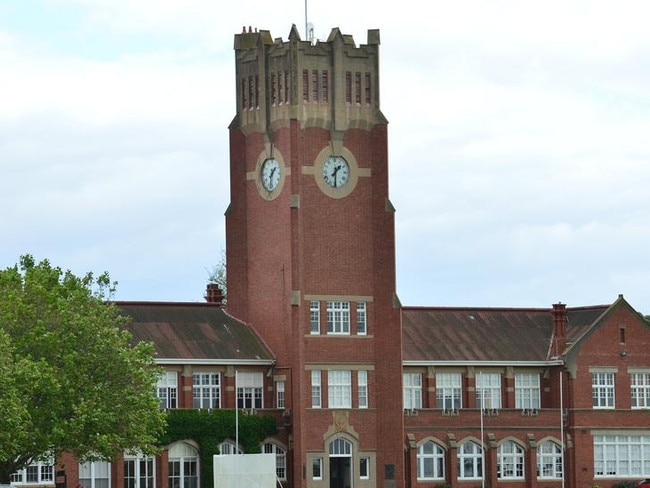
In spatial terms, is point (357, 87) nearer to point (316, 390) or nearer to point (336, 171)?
point (336, 171)

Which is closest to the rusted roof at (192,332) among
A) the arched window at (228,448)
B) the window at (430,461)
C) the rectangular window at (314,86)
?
the arched window at (228,448)

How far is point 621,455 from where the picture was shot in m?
103

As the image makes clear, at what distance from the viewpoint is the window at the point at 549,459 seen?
101875mm

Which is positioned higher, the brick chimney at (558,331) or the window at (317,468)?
the brick chimney at (558,331)

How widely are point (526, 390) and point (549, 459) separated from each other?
4.09m

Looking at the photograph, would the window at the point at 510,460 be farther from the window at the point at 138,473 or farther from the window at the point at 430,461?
the window at the point at 138,473

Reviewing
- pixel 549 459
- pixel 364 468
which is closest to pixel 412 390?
pixel 364 468

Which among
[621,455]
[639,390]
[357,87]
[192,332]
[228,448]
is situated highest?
[357,87]

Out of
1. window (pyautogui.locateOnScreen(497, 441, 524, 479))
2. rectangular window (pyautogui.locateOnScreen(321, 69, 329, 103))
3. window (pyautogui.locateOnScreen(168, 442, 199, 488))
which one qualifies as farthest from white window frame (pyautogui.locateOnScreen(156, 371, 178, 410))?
window (pyautogui.locateOnScreen(497, 441, 524, 479))

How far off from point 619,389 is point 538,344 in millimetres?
5141

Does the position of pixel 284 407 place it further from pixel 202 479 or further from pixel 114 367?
pixel 114 367

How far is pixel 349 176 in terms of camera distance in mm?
96875

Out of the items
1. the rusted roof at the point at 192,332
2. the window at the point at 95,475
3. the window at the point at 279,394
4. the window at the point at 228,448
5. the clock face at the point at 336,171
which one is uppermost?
the clock face at the point at 336,171

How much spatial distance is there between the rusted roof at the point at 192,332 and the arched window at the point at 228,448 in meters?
4.23
